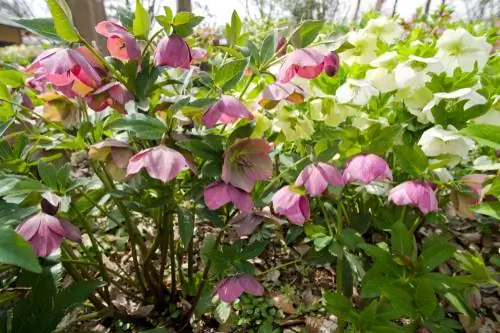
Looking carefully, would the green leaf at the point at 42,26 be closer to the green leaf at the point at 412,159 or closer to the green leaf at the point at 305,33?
the green leaf at the point at 305,33

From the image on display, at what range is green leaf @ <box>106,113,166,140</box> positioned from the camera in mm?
622

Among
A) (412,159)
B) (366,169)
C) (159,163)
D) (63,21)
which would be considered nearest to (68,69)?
(63,21)

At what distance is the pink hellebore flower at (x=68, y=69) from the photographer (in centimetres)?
58

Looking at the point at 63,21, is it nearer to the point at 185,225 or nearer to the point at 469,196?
the point at 185,225

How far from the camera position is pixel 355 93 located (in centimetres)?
81

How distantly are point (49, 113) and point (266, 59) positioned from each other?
0.44 m

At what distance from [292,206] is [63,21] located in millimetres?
501

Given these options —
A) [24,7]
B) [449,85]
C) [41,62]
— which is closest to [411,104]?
[449,85]

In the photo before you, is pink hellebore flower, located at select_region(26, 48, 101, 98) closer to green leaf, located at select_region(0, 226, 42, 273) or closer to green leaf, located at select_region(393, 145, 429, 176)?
green leaf, located at select_region(0, 226, 42, 273)

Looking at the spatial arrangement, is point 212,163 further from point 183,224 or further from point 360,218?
point 360,218

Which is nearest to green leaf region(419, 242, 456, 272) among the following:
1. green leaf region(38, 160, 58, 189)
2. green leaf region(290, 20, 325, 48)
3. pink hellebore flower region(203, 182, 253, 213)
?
pink hellebore flower region(203, 182, 253, 213)

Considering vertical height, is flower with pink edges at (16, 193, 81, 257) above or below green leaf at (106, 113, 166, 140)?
below

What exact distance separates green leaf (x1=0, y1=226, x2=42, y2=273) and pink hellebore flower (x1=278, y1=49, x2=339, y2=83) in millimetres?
493

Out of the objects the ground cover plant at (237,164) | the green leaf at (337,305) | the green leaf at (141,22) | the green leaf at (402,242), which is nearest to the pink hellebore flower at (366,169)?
the ground cover plant at (237,164)
